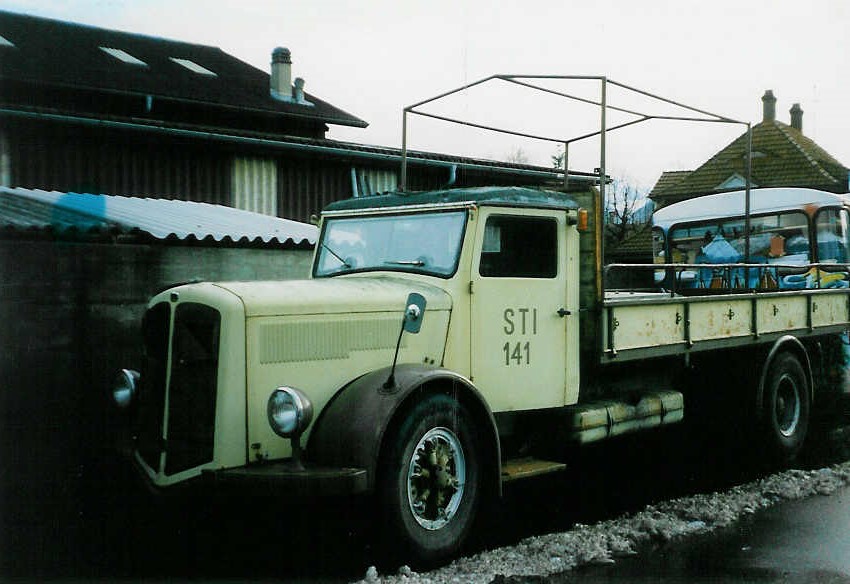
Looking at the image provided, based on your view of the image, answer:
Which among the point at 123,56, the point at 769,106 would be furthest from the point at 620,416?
the point at 769,106

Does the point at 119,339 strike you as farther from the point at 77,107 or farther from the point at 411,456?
the point at 77,107

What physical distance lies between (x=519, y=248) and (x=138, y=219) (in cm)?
534

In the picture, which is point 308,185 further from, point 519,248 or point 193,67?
point 519,248

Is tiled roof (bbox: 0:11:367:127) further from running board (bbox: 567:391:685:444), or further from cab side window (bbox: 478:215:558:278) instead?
running board (bbox: 567:391:685:444)

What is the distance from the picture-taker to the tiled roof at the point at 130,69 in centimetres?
1316

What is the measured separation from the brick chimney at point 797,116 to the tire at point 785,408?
32.4m

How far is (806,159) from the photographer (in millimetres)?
27203

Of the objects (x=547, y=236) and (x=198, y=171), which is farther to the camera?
(x=198, y=171)

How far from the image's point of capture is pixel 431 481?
464 centimetres

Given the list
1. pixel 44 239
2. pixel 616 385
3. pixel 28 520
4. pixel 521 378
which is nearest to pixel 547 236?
pixel 521 378

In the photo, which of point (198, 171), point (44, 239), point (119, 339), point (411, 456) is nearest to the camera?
point (411, 456)

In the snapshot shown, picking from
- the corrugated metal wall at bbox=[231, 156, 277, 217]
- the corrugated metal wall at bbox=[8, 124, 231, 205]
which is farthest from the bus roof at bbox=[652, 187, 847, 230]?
the corrugated metal wall at bbox=[8, 124, 231, 205]

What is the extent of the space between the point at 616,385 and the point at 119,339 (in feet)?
14.4

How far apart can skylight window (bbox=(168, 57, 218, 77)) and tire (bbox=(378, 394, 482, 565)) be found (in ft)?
44.5
